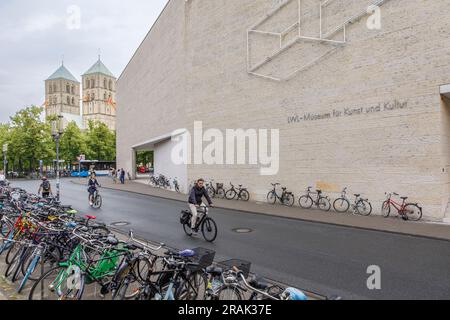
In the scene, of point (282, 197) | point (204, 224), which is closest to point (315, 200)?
point (282, 197)

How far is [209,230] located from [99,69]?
383 feet

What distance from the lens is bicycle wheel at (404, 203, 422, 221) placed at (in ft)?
39.8

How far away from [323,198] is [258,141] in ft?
17.3

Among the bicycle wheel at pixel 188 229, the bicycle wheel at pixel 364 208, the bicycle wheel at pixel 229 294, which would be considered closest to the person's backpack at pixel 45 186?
the bicycle wheel at pixel 188 229

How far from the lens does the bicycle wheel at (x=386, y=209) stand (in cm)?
1285

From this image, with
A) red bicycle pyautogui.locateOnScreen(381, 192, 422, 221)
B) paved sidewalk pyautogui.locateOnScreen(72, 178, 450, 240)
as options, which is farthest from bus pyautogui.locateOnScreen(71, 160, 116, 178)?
red bicycle pyautogui.locateOnScreen(381, 192, 422, 221)

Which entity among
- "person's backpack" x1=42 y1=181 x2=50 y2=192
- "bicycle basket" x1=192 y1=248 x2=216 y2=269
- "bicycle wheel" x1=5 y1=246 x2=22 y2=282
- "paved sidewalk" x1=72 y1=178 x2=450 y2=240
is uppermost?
"person's backpack" x1=42 y1=181 x2=50 y2=192

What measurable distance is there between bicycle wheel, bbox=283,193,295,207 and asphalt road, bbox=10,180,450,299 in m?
3.89

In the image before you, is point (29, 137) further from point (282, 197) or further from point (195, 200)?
point (195, 200)

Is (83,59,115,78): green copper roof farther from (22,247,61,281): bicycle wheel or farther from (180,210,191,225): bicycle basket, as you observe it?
(22,247,61,281): bicycle wheel

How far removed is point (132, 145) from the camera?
41750mm

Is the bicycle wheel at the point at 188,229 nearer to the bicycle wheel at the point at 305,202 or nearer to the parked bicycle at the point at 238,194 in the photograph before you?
the bicycle wheel at the point at 305,202

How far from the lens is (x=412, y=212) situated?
12.2 meters

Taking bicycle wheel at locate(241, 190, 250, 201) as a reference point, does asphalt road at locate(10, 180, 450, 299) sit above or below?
below
